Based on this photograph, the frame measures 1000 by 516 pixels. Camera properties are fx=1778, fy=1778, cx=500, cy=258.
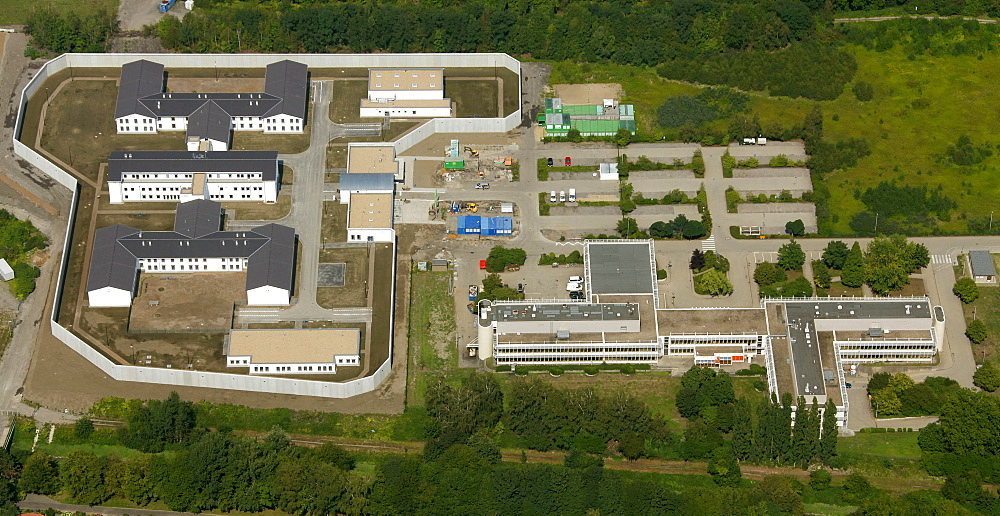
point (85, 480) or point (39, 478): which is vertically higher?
point (39, 478)

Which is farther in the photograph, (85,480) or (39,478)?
(39,478)

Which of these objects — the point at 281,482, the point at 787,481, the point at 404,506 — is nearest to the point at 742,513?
the point at 787,481

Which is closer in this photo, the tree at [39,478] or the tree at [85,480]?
the tree at [85,480]

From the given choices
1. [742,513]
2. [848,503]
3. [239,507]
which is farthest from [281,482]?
[848,503]

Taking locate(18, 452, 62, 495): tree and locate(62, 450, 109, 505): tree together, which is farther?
locate(18, 452, 62, 495): tree

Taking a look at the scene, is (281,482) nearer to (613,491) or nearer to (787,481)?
(613,491)

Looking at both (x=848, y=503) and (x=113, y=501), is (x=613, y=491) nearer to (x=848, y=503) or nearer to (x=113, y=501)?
(x=848, y=503)
